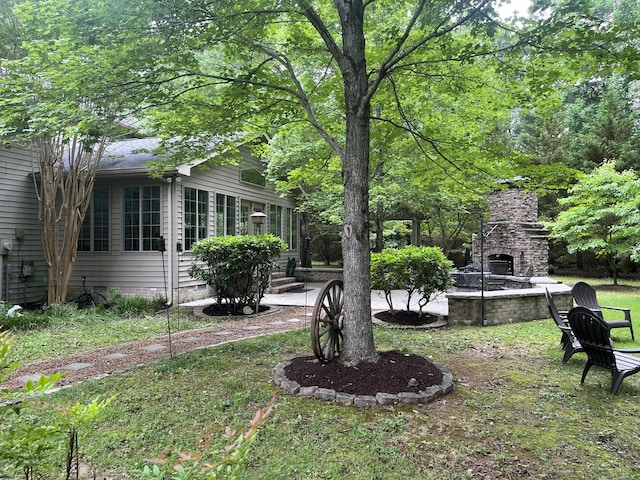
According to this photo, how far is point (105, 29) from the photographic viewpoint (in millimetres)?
4008

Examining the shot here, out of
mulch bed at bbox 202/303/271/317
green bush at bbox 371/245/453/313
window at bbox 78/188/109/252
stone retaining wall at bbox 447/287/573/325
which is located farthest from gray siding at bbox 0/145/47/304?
stone retaining wall at bbox 447/287/573/325

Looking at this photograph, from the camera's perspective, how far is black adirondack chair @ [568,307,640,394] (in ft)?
13.1

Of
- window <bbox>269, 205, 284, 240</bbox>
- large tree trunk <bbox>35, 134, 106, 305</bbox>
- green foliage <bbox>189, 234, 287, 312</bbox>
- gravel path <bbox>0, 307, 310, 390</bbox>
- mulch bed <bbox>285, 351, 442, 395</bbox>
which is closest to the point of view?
mulch bed <bbox>285, 351, 442, 395</bbox>

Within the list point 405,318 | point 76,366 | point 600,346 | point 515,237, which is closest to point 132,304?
point 76,366

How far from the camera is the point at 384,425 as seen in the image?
10.7 feet

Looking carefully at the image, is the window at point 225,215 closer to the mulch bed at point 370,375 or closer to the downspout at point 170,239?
the downspout at point 170,239

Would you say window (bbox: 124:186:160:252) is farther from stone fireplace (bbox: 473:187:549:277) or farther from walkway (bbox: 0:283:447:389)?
stone fireplace (bbox: 473:187:549:277)

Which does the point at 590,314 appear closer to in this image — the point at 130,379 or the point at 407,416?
the point at 407,416

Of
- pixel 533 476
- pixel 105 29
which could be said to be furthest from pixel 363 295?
pixel 105 29

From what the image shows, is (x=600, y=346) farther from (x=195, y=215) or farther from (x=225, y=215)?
(x=225, y=215)

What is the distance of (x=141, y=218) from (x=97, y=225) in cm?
139

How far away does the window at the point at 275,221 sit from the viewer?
14.7m

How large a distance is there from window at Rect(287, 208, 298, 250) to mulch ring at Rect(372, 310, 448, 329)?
808 cm

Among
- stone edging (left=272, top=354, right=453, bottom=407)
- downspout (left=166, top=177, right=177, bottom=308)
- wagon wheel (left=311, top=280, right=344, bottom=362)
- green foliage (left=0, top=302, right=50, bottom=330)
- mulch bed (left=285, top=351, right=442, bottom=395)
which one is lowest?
stone edging (left=272, top=354, right=453, bottom=407)
